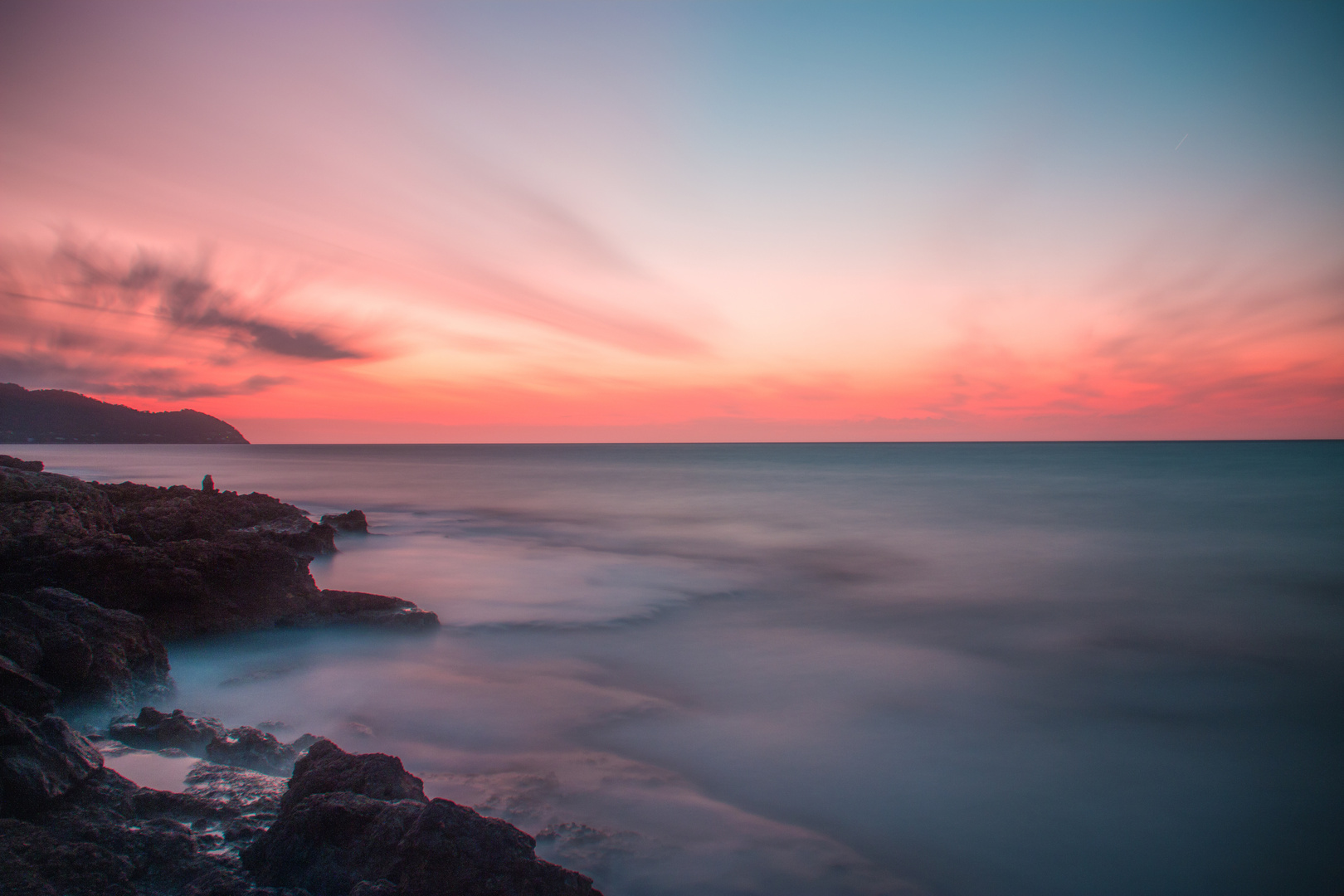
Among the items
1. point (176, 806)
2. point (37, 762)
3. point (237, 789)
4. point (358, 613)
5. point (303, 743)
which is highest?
point (37, 762)

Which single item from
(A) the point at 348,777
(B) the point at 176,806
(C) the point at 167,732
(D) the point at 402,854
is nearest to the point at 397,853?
(D) the point at 402,854

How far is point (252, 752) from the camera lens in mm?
5184

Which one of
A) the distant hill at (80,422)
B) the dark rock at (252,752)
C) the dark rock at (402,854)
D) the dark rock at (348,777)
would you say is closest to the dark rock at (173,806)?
the dark rock at (348,777)

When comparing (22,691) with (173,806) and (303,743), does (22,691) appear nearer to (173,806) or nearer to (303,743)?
(173,806)

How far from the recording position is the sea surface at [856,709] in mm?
5023

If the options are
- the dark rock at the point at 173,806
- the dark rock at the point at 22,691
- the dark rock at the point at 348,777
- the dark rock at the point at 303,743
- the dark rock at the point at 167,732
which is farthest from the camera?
the dark rock at the point at 303,743

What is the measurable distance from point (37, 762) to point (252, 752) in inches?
66.8

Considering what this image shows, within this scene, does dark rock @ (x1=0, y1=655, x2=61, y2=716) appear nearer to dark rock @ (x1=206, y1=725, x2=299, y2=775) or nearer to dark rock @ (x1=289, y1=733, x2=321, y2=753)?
dark rock @ (x1=206, y1=725, x2=299, y2=775)

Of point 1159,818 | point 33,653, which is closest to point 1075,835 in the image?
point 1159,818

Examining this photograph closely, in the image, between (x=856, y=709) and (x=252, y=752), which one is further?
(x=856, y=709)

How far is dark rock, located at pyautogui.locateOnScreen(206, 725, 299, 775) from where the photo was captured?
5.06 m

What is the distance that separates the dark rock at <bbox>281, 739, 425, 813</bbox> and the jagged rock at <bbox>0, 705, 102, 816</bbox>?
Result: 3.87ft

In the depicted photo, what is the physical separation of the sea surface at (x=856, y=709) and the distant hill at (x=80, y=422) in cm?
18729

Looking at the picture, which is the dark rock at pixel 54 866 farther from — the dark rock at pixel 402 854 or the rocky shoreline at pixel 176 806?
the dark rock at pixel 402 854
